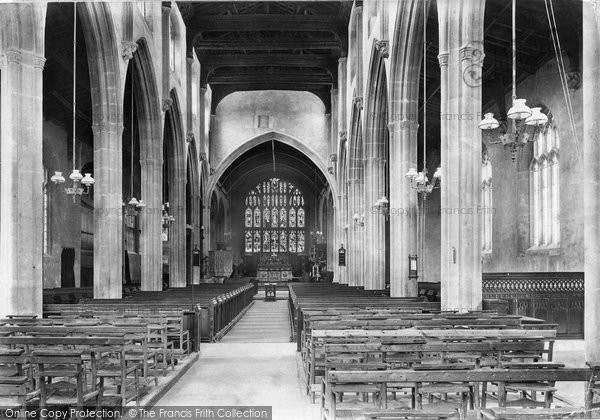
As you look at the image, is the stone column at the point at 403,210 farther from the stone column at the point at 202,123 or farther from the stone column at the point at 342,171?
the stone column at the point at 202,123

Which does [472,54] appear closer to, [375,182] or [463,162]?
[463,162]

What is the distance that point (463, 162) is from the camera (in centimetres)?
1149

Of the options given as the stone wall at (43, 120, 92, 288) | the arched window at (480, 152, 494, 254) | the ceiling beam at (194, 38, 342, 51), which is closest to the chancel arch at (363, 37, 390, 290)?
the arched window at (480, 152, 494, 254)

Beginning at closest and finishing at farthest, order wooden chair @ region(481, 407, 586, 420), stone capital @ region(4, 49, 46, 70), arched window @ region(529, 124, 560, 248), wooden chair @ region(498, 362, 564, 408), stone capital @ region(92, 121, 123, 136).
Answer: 1. wooden chair @ region(481, 407, 586, 420)
2. wooden chair @ region(498, 362, 564, 408)
3. stone capital @ region(4, 49, 46, 70)
4. stone capital @ region(92, 121, 123, 136)
5. arched window @ region(529, 124, 560, 248)

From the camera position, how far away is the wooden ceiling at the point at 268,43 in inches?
1098

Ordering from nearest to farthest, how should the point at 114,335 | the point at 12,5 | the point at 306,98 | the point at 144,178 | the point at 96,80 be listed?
the point at 114,335 → the point at 12,5 → the point at 96,80 → the point at 144,178 → the point at 306,98

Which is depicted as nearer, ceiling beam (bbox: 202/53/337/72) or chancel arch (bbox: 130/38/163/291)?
chancel arch (bbox: 130/38/163/291)

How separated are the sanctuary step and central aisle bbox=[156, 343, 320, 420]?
84.0 inches

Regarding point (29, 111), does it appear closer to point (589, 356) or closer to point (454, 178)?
point (454, 178)

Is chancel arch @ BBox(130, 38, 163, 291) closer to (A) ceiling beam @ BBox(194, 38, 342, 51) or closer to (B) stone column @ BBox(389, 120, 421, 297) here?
(B) stone column @ BBox(389, 120, 421, 297)

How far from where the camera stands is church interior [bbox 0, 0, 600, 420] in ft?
21.6

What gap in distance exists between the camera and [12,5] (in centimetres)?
1073

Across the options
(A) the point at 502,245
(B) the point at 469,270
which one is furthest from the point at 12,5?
(A) the point at 502,245

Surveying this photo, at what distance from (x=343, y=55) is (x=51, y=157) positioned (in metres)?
14.5
